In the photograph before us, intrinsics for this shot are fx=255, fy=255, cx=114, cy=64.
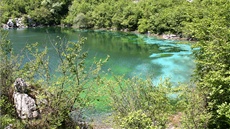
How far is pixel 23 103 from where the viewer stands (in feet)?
52.5

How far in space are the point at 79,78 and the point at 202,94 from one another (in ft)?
29.9

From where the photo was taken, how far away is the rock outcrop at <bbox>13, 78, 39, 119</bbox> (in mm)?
15812

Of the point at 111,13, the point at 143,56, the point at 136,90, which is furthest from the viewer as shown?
the point at 111,13

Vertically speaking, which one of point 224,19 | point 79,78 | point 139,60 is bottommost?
point 139,60

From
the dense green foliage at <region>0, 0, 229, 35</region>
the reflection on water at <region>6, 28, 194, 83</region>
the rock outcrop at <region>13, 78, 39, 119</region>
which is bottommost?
the reflection on water at <region>6, 28, 194, 83</region>

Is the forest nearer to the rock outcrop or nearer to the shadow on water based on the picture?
the rock outcrop

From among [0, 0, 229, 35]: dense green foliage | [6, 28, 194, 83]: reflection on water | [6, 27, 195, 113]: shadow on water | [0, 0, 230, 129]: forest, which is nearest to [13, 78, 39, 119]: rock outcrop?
[0, 0, 230, 129]: forest

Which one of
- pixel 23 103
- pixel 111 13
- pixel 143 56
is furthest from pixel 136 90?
pixel 111 13

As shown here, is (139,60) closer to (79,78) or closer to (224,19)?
(224,19)

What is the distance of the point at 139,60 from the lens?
1881 inches

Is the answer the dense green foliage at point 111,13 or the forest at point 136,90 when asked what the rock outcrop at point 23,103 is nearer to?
the forest at point 136,90

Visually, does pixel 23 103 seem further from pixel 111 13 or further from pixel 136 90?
pixel 111 13

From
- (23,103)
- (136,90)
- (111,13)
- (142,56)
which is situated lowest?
(142,56)

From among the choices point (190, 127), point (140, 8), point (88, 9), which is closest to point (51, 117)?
point (190, 127)
